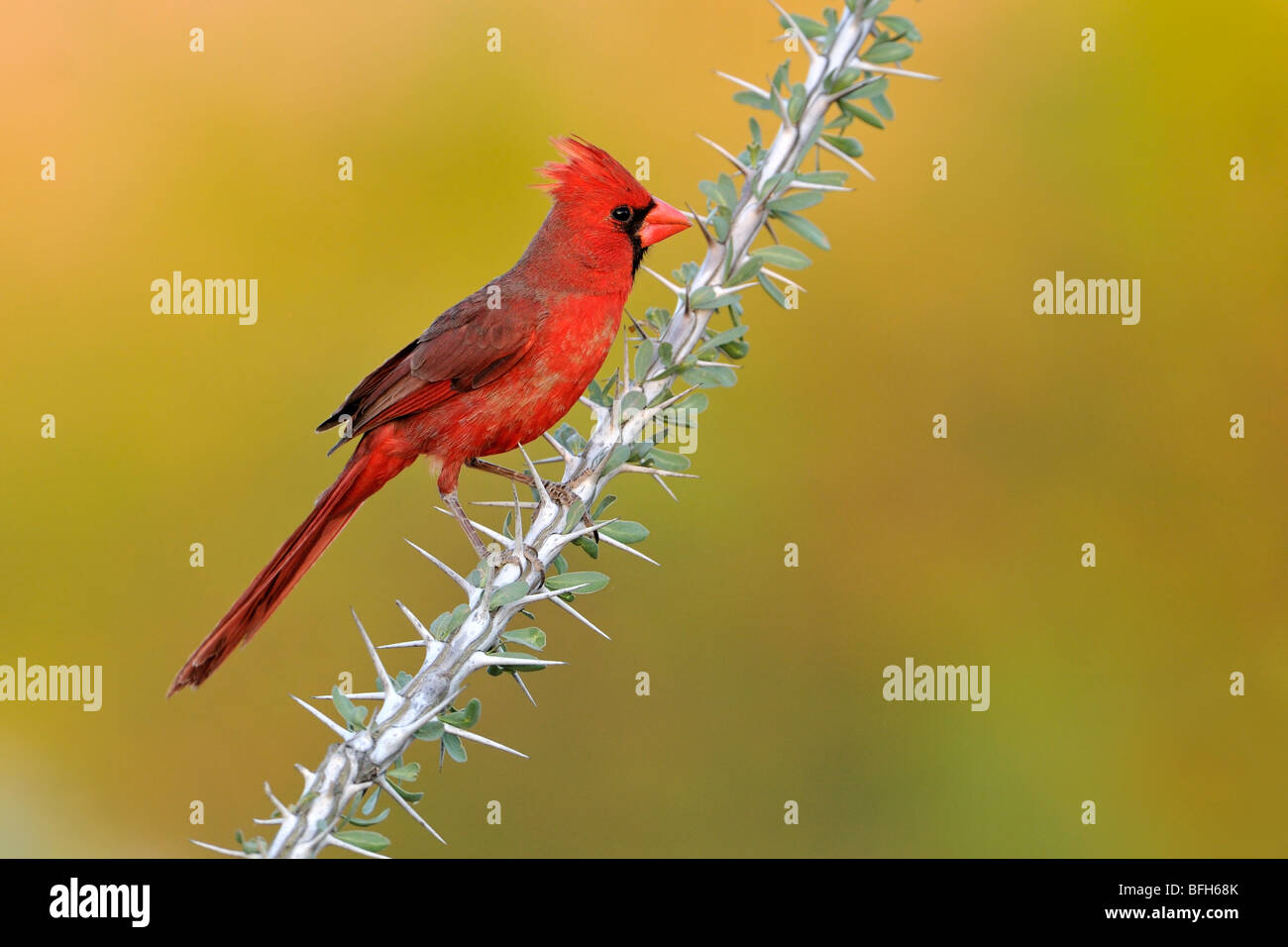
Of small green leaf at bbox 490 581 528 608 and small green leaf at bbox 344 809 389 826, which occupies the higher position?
small green leaf at bbox 490 581 528 608

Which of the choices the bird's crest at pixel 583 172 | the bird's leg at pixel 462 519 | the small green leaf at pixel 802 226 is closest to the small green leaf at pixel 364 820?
the bird's leg at pixel 462 519

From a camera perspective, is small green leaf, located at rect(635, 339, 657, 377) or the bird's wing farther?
the bird's wing

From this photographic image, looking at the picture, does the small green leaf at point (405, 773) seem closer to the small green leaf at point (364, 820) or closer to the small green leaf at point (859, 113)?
the small green leaf at point (364, 820)

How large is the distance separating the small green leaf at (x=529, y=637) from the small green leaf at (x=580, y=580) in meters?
0.08

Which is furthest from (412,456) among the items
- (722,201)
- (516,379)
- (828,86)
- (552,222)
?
(828,86)

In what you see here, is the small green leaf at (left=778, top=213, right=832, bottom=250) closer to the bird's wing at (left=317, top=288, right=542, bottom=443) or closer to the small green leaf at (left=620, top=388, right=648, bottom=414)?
the small green leaf at (left=620, top=388, right=648, bottom=414)

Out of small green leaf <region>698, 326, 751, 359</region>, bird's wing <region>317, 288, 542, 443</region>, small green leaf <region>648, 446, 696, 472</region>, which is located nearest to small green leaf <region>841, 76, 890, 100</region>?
small green leaf <region>698, 326, 751, 359</region>

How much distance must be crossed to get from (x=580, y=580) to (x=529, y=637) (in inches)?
4.8

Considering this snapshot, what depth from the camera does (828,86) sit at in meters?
1.84

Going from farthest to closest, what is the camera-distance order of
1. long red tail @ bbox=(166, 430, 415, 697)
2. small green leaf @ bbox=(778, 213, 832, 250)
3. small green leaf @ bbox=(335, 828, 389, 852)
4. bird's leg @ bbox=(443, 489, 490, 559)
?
bird's leg @ bbox=(443, 489, 490, 559) < long red tail @ bbox=(166, 430, 415, 697) < small green leaf @ bbox=(778, 213, 832, 250) < small green leaf @ bbox=(335, 828, 389, 852)

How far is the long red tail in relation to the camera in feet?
6.94

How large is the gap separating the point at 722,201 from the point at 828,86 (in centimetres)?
23

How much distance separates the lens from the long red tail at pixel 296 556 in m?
2.12

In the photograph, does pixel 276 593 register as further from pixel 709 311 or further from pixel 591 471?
pixel 709 311
